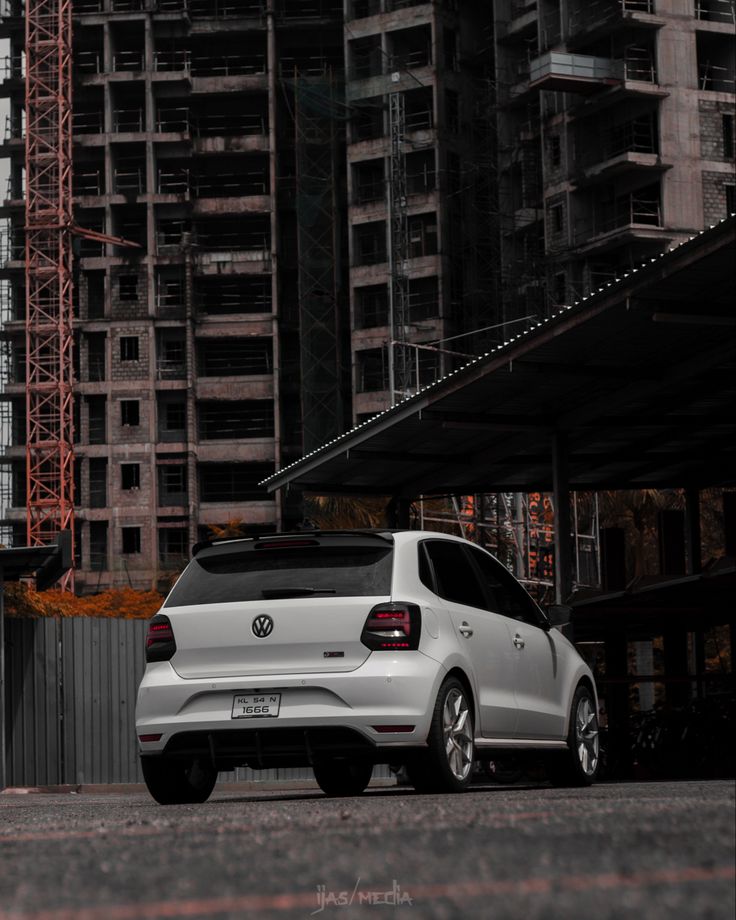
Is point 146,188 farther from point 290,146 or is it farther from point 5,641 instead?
point 5,641

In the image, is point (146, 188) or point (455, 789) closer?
point (455, 789)

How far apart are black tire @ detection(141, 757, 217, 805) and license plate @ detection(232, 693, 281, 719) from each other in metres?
0.49

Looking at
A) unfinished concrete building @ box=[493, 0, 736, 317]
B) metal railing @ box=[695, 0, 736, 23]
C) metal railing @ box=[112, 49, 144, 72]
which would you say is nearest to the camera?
unfinished concrete building @ box=[493, 0, 736, 317]

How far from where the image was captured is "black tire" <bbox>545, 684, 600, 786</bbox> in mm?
12836

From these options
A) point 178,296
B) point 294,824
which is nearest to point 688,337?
point 294,824

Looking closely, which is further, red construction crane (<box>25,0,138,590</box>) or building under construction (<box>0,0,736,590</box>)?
red construction crane (<box>25,0,138,590</box>)

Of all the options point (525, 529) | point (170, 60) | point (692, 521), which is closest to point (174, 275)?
point (170, 60)

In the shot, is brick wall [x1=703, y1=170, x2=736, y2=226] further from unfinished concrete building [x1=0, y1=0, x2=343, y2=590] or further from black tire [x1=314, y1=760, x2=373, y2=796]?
black tire [x1=314, y1=760, x2=373, y2=796]

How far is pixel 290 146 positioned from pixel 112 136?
1066cm

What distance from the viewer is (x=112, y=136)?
339ft

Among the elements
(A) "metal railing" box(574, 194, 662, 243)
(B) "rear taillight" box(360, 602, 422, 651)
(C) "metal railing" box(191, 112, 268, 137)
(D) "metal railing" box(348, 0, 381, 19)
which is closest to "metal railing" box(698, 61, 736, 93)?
(A) "metal railing" box(574, 194, 662, 243)

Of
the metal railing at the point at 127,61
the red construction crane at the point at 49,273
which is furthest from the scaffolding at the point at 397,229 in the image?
the metal railing at the point at 127,61

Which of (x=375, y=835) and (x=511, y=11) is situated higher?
(x=511, y=11)

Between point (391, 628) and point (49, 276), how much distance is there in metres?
94.4
